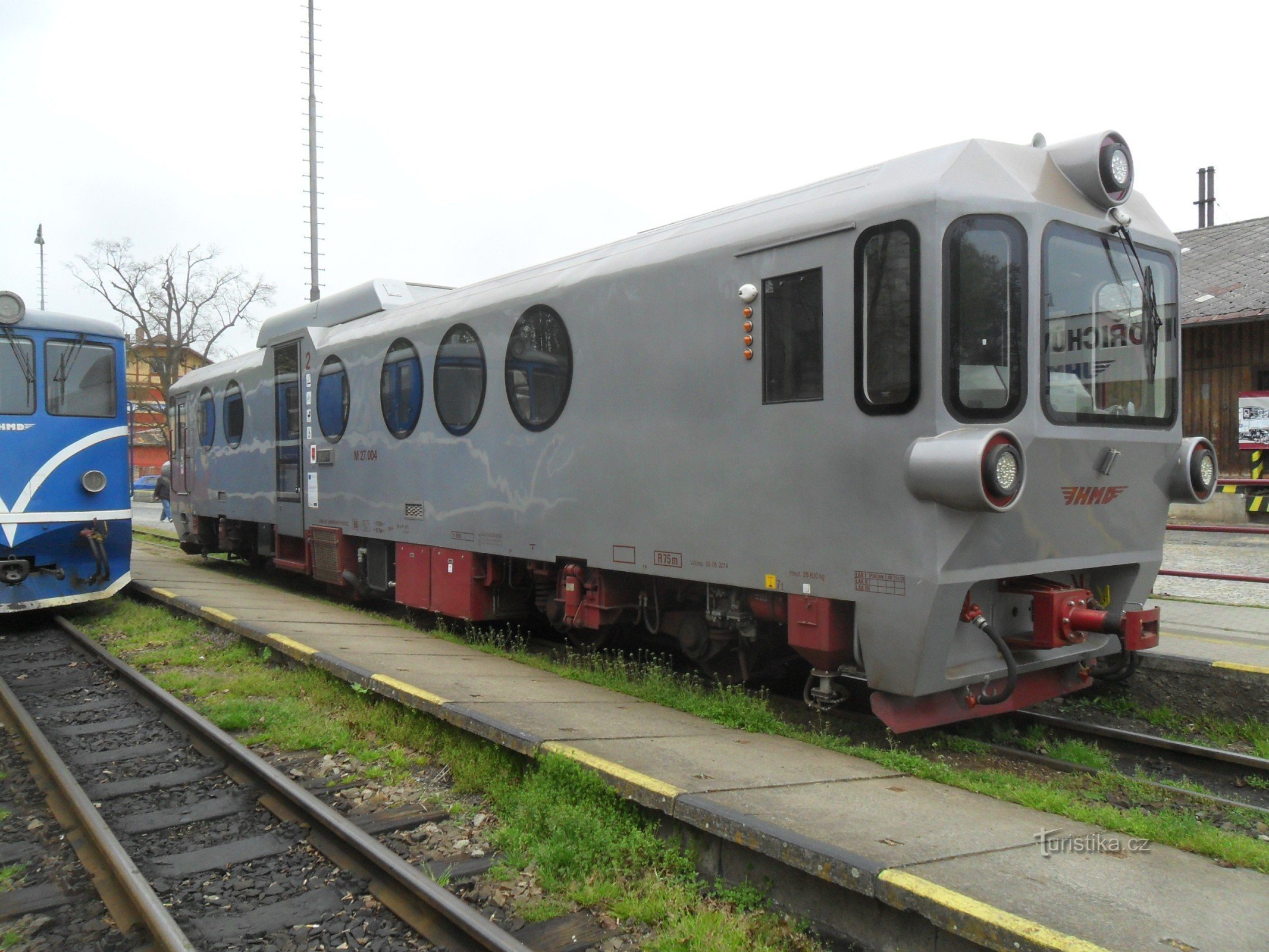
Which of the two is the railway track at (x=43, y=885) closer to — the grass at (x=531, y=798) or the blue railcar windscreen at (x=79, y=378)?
the grass at (x=531, y=798)

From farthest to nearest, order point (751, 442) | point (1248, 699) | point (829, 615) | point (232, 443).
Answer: point (232, 443) → point (1248, 699) → point (751, 442) → point (829, 615)

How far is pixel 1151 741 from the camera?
5.63 metres

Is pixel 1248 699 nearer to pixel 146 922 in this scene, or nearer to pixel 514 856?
pixel 514 856

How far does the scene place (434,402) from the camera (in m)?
8.91

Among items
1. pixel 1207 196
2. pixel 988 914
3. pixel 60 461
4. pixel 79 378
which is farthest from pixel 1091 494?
pixel 1207 196

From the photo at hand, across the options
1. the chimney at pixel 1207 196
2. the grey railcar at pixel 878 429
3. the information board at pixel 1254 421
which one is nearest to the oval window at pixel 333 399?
the grey railcar at pixel 878 429

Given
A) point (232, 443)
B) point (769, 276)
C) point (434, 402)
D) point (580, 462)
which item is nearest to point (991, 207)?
point (769, 276)

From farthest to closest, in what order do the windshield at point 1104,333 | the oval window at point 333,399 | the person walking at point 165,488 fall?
the person walking at point 165,488, the oval window at point 333,399, the windshield at point 1104,333

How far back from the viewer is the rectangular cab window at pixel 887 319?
481 centimetres

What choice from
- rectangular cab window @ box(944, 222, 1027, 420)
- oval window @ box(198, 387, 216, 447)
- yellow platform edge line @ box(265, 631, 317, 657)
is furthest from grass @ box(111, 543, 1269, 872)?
oval window @ box(198, 387, 216, 447)

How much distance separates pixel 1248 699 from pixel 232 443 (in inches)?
485

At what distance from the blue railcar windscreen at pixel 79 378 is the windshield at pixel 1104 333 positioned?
9.76m

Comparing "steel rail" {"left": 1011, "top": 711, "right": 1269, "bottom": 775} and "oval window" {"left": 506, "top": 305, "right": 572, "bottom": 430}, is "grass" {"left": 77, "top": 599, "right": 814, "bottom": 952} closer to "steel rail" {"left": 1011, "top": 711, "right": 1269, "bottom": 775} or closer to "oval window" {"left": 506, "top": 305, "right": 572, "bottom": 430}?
"oval window" {"left": 506, "top": 305, "right": 572, "bottom": 430}

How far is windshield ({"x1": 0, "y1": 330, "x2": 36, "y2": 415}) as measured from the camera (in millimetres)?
10008
